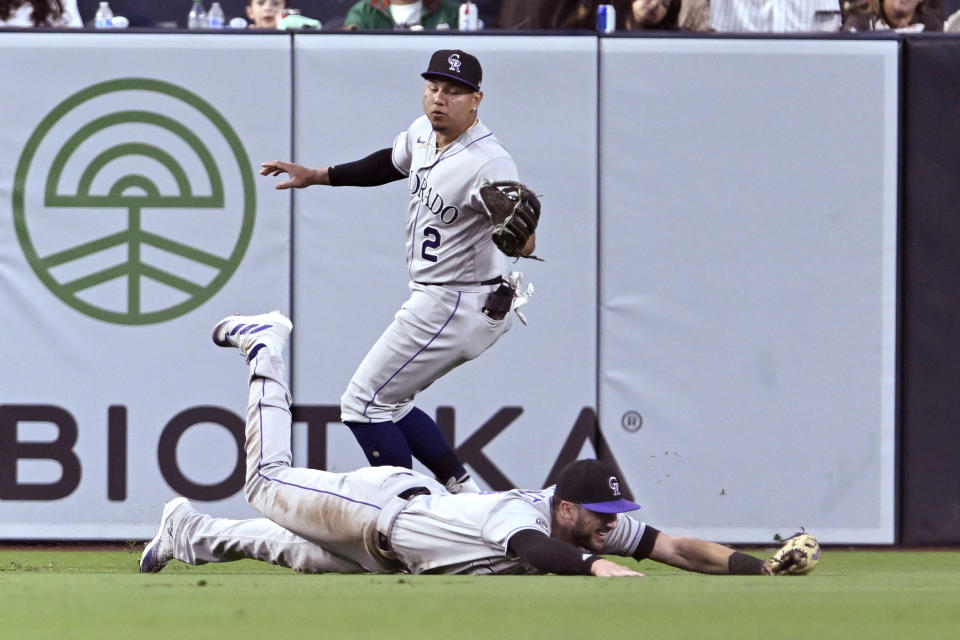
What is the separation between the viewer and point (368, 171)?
5.81 meters

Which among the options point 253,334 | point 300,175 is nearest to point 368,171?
point 300,175

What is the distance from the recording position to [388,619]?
3184mm

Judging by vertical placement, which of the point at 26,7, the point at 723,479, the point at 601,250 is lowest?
the point at 723,479

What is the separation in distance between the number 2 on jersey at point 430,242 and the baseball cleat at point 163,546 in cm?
131

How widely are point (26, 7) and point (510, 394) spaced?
3.09 metres

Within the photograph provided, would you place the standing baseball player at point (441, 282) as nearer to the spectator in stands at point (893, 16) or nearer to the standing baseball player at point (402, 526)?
the standing baseball player at point (402, 526)

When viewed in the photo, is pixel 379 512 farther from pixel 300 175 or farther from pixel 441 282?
pixel 300 175

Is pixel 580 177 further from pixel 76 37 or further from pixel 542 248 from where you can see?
pixel 76 37

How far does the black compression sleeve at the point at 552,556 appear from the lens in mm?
4133

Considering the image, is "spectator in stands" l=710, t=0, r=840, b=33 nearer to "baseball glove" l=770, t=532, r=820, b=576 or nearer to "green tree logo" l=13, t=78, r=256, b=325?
"green tree logo" l=13, t=78, r=256, b=325

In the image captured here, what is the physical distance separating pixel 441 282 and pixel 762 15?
272cm

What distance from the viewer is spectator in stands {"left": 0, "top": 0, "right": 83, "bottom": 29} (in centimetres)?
715

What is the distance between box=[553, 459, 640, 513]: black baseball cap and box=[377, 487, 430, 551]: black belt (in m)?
0.51

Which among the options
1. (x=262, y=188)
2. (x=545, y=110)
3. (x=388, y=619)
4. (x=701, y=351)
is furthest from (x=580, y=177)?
(x=388, y=619)
